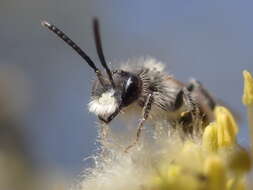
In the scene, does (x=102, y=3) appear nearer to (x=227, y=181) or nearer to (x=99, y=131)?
(x=99, y=131)

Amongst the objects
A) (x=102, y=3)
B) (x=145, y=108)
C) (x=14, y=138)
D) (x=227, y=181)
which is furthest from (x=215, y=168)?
(x=102, y=3)

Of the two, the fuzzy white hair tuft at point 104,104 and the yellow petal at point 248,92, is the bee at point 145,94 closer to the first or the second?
the fuzzy white hair tuft at point 104,104

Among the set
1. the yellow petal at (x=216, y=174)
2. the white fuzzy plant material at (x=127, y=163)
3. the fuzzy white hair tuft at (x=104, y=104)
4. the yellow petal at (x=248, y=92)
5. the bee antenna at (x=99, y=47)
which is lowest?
the yellow petal at (x=216, y=174)

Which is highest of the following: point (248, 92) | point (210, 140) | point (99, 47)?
point (99, 47)

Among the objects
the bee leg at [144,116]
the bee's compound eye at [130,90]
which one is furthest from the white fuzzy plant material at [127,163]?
the bee's compound eye at [130,90]

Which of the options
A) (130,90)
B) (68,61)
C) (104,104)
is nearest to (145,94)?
(130,90)

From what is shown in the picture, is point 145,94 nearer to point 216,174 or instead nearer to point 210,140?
point 210,140

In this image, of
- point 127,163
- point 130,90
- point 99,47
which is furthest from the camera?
point 130,90
